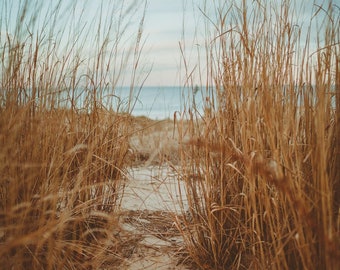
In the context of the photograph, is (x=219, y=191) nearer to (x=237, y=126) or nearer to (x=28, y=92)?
(x=237, y=126)

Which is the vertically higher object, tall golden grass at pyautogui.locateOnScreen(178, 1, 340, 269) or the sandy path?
tall golden grass at pyautogui.locateOnScreen(178, 1, 340, 269)

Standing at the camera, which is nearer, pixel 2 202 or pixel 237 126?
pixel 2 202

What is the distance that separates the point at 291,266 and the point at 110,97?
3.33 feet

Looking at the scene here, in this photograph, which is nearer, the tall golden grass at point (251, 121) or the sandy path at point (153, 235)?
the tall golden grass at point (251, 121)

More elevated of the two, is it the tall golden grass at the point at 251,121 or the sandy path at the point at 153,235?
the tall golden grass at the point at 251,121

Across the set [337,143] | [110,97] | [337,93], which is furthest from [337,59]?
[110,97]

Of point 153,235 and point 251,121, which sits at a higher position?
point 251,121

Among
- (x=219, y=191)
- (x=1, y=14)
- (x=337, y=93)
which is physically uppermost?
(x=1, y=14)

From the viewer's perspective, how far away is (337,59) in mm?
1105

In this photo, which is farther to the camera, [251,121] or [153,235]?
[153,235]

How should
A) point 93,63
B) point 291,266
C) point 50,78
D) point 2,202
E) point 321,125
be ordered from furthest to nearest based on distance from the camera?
point 93,63 → point 50,78 → point 2,202 → point 291,266 → point 321,125

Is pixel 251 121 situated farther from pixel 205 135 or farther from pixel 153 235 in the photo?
pixel 153 235

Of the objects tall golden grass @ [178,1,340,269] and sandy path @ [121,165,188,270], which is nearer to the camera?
tall golden grass @ [178,1,340,269]

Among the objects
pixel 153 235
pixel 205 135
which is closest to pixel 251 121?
pixel 205 135
